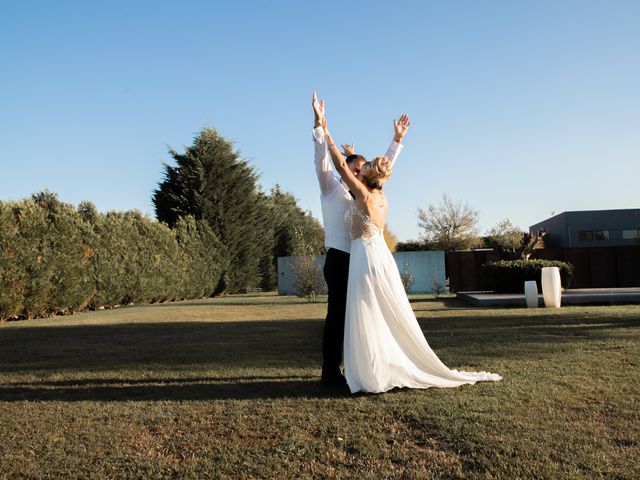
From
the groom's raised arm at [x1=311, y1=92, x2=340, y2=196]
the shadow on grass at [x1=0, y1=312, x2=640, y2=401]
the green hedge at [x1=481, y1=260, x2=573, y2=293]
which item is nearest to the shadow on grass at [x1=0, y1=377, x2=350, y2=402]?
the shadow on grass at [x1=0, y1=312, x2=640, y2=401]

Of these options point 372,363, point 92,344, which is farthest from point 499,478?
point 92,344

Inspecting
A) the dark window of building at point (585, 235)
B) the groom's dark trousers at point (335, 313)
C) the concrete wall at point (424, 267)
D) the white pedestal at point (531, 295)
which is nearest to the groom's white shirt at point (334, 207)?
the groom's dark trousers at point (335, 313)

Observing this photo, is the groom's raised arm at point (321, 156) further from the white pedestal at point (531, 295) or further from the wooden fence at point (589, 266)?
the wooden fence at point (589, 266)

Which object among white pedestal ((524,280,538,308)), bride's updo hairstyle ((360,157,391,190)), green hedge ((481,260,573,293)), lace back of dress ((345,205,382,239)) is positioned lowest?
white pedestal ((524,280,538,308))

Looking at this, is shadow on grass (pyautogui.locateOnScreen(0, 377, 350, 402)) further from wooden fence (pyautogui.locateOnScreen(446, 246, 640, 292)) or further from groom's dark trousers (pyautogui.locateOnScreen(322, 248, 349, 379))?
wooden fence (pyautogui.locateOnScreen(446, 246, 640, 292))

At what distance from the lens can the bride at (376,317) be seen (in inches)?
189

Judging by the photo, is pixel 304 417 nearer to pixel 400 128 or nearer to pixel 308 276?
pixel 400 128

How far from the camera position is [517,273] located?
19156mm

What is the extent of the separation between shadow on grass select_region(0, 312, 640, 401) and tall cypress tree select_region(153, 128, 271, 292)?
17.9 m

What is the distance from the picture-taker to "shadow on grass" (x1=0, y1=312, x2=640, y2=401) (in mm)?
5246

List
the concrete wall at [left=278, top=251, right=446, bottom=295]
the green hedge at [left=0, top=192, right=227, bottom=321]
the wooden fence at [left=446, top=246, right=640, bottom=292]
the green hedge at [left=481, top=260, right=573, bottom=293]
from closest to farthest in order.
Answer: the green hedge at [left=0, top=192, right=227, bottom=321], the green hedge at [left=481, top=260, right=573, bottom=293], the wooden fence at [left=446, top=246, right=640, bottom=292], the concrete wall at [left=278, top=251, right=446, bottom=295]

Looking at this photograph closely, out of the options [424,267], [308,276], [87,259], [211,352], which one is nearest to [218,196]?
[308,276]

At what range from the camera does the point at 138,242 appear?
21.7m

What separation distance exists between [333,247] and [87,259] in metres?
14.6
